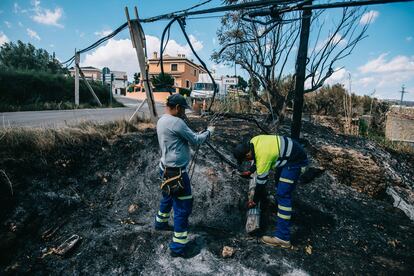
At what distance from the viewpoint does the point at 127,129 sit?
534 centimetres

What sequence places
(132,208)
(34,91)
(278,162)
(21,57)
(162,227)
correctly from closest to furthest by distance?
1. (278,162)
2. (162,227)
3. (132,208)
4. (34,91)
5. (21,57)

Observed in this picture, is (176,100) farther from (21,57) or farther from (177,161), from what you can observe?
(21,57)

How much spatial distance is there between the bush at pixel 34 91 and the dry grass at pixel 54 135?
7361mm

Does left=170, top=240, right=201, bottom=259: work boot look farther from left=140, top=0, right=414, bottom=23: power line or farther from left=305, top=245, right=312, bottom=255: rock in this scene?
left=140, top=0, right=414, bottom=23: power line

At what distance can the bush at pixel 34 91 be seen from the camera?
11539 millimetres

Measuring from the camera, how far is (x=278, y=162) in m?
3.04

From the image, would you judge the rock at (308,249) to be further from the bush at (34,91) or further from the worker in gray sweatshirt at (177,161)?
the bush at (34,91)

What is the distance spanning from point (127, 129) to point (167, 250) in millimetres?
3078

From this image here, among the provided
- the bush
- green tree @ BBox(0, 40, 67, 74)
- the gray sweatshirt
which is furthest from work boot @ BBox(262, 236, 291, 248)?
green tree @ BBox(0, 40, 67, 74)

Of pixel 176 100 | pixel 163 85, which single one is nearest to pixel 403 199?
pixel 176 100

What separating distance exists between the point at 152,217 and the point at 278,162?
1984 mm

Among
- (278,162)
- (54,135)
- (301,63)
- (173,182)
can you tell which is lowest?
(173,182)

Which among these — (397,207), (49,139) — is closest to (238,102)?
(397,207)

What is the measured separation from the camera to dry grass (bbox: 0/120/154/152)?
3590 mm
